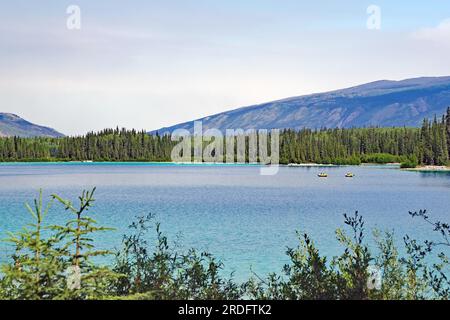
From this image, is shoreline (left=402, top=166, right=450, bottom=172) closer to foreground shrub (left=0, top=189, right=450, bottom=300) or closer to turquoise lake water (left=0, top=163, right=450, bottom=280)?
turquoise lake water (left=0, top=163, right=450, bottom=280)

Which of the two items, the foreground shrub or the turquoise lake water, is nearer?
the foreground shrub

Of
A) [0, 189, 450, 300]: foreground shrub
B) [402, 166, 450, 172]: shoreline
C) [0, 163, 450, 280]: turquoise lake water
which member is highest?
[0, 189, 450, 300]: foreground shrub

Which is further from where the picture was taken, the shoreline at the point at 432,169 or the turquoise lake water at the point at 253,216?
the shoreline at the point at 432,169

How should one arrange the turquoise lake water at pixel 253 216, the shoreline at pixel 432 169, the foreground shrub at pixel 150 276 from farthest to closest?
the shoreline at pixel 432 169 → the turquoise lake water at pixel 253 216 → the foreground shrub at pixel 150 276

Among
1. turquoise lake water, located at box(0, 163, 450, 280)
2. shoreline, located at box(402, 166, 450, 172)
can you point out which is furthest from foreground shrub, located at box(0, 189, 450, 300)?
shoreline, located at box(402, 166, 450, 172)

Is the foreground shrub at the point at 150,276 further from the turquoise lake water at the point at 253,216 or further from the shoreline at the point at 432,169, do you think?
the shoreline at the point at 432,169

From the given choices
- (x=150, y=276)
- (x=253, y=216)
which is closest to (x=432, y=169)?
(x=253, y=216)

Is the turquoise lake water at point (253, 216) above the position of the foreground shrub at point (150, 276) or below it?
below

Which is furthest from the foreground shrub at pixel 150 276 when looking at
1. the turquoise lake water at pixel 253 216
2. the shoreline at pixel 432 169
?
the shoreline at pixel 432 169

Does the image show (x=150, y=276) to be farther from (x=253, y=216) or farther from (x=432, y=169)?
(x=432, y=169)

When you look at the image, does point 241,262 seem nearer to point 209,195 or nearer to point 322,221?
point 322,221

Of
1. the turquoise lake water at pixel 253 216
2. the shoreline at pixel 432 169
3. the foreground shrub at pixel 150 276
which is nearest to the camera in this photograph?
the foreground shrub at pixel 150 276
